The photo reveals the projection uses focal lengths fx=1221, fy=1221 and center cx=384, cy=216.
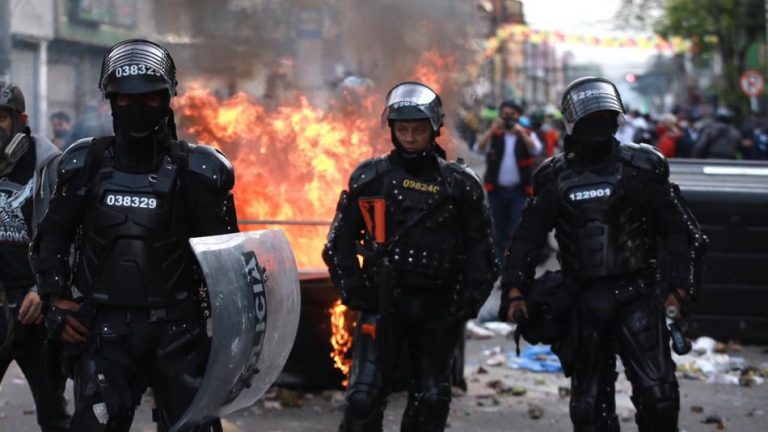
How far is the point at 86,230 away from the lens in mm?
4469

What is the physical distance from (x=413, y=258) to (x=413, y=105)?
0.69 m

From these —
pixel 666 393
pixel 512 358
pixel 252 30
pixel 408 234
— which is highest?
pixel 252 30


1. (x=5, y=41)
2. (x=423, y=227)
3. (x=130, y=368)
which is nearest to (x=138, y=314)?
(x=130, y=368)

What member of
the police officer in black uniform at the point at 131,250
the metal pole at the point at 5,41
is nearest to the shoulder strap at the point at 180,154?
the police officer in black uniform at the point at 131,250

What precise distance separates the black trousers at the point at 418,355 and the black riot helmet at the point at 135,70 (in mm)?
1535

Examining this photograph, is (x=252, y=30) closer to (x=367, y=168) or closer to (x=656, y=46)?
(x=367, y=168)

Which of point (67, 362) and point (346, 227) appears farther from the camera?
point (346, 227)

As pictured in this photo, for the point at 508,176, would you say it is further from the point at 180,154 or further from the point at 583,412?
the point at 180,154

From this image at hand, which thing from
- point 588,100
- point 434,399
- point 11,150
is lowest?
point 434,399

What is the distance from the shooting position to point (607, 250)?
535cm

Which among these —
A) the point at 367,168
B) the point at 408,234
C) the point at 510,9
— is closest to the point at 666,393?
the point at 408,234

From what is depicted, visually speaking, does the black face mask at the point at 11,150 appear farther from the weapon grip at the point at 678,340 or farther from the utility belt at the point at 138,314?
the weapon grip at the point at 678,340

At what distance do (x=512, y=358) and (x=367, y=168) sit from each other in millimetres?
3735

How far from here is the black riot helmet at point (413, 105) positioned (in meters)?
5.45
